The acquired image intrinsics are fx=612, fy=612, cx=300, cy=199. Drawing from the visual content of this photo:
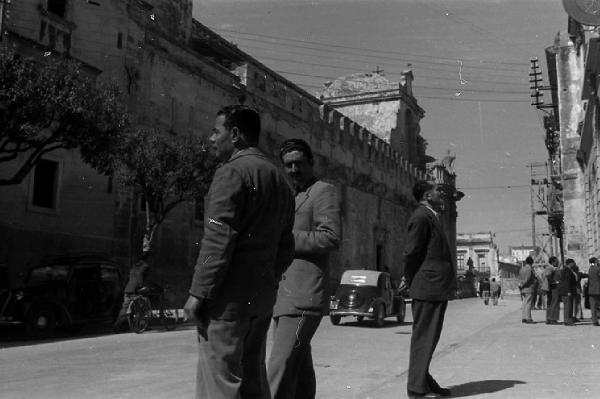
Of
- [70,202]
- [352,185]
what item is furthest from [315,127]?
[70,202]

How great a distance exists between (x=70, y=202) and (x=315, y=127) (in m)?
16.6

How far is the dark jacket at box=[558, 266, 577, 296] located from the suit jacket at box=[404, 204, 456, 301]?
990 cm

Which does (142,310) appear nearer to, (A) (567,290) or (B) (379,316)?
(B) (379,316)

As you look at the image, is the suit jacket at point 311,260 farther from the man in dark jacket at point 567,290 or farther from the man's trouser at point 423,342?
the man in dark jacket at point 567,290

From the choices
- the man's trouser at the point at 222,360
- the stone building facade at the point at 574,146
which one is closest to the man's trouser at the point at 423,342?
the man's trouser at the point at 222,360

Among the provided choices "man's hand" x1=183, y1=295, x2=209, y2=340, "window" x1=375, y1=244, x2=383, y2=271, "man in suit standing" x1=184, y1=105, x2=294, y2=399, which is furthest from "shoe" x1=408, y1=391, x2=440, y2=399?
"window" x1=375, y1=244, x2=383, y2=271

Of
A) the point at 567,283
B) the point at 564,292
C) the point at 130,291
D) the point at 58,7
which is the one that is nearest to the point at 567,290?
the point at 564,292

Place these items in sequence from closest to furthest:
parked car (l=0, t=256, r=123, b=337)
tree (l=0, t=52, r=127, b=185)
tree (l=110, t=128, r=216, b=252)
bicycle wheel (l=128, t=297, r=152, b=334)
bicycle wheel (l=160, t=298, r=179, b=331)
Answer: tree (l=0, t=52, r=127, b=185) < parked car (l=0, t=256, r=123, b=337) < bicycle wheel (l=128, t=297, r=152, b=334) < bicycle wheel (l=160, t=298, r=179, b=331) < tree (l=110, t=128, r=216, b=252)

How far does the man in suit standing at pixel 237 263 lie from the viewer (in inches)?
101

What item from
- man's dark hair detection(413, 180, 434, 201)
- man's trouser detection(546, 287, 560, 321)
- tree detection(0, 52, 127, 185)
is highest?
tree detection(0, 52, 127, 185)

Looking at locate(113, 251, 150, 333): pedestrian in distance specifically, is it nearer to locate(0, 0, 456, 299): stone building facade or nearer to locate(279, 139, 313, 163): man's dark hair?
locate(0, 0, 456, 299): stone building facade

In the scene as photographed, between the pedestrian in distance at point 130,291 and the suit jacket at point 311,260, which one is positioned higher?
the suit jacket at point 311,260

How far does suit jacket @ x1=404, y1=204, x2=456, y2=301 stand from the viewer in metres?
4.89

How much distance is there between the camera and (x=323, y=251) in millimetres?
3559
